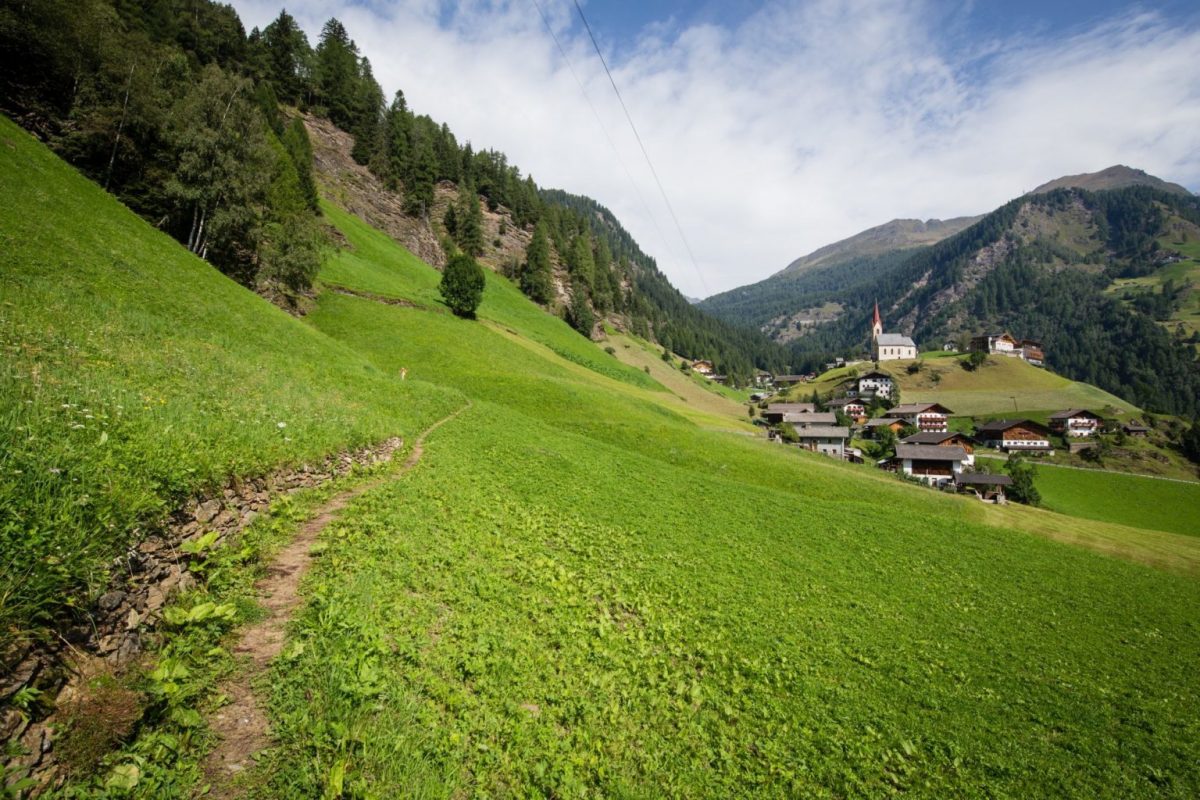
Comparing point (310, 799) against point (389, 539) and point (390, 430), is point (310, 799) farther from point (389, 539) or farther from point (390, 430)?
point (390, 430)

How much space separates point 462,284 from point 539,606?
52921 millimetres

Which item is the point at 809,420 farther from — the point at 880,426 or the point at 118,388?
the point at 118,388

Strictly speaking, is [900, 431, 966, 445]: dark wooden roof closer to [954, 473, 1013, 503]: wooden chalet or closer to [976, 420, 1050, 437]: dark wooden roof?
[954, 473, 1013, 503]: wooden chalet

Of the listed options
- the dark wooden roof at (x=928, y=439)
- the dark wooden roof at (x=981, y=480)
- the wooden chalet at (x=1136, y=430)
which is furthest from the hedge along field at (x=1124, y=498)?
the wooden chalet at (x=1136, y=430)

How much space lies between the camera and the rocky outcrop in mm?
4316

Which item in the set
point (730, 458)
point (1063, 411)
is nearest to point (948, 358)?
point (1063, 411)

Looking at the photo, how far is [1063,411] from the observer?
414ft

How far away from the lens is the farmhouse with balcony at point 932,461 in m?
86.5

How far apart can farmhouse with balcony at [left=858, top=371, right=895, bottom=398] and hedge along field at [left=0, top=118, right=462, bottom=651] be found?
171 meters

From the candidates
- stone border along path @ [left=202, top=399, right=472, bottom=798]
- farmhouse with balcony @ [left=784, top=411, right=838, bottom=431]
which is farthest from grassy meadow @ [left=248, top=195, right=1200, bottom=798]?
farmhouse with balcony @ [left=784, top=411, right=838, bottom=431]

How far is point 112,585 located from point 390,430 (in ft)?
44.2

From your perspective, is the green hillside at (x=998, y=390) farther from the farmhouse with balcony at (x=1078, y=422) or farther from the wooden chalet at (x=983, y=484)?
the wooden chalet at (x=983, y=484)

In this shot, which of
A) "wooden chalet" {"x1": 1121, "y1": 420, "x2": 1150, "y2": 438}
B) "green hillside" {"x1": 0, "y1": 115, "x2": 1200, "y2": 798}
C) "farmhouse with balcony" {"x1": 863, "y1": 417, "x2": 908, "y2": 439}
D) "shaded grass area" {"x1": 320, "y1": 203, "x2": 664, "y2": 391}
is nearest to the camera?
"green hillside" {"x1": 0, "y1": 115, "x2": 1200, "y2": 798}

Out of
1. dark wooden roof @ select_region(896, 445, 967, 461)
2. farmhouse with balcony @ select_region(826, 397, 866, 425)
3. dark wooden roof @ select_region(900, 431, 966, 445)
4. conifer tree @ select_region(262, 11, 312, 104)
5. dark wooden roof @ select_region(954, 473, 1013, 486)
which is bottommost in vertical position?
dark wooden roof @ select_region(954, 473, 1013, 486)
